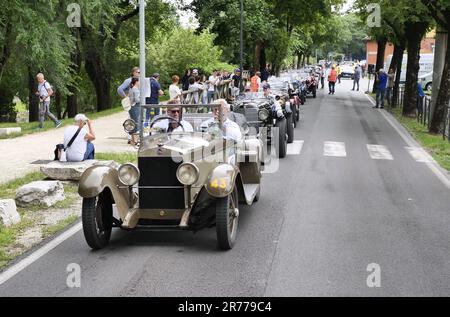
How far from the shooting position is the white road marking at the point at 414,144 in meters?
14.2

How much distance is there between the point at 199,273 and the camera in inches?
283

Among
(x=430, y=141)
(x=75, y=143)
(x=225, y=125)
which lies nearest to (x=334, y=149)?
(x=430, y=141)

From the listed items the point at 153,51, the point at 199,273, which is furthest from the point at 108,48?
the point at 199,273

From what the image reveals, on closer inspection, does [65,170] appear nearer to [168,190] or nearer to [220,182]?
[168,190]

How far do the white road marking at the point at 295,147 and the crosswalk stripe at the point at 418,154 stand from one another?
115 inches

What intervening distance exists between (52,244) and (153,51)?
1817 inches

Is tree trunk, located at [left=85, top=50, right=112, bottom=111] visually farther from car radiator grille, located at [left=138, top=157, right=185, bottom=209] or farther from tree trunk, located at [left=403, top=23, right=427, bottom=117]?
car radiator grille, located at [left=138, top=157, right=185, bottom=209]

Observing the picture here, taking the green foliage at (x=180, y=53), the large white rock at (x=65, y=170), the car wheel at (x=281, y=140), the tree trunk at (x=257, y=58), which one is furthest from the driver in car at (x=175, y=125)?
the green foliage at (x=180, y=53)

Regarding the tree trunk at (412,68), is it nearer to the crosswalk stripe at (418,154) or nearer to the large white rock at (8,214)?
the crosswalk stripe at (418,154)

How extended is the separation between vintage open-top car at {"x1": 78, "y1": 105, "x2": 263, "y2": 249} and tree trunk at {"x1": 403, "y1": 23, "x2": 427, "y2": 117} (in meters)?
20.9

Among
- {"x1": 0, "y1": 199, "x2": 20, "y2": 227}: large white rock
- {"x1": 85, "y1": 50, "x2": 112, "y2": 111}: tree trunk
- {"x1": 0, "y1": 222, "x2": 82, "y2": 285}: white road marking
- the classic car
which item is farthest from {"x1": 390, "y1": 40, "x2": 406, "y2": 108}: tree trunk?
{"x1": 0, "y1": 199, "x2": 20, "y2": 227}: large white rock

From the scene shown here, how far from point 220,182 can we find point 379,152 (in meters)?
10.7

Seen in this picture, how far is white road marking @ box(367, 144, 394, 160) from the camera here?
16844 mm
